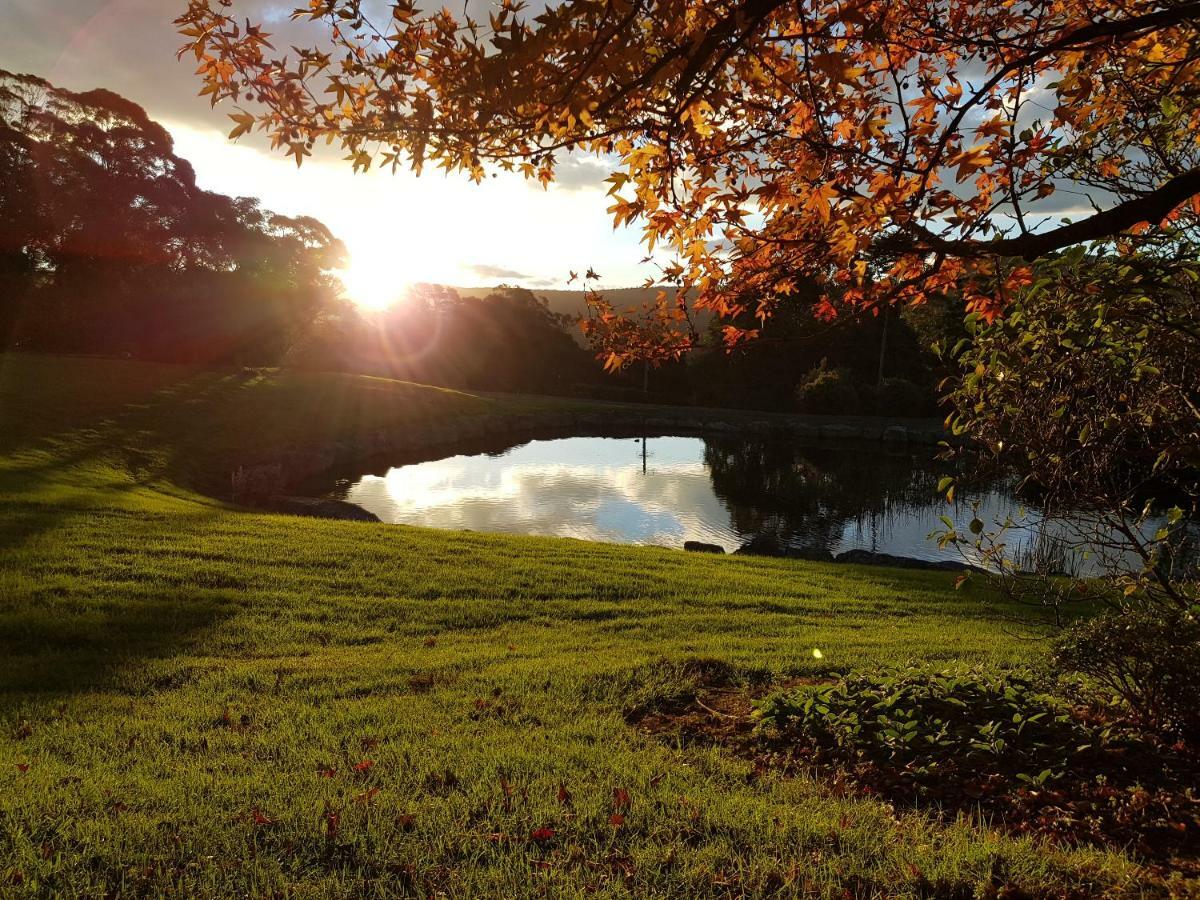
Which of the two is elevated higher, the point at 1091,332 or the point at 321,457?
the point at 1091,332

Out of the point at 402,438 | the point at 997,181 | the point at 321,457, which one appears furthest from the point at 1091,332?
the point at 402,438

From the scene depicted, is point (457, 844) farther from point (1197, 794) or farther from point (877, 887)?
point (1197, 794)

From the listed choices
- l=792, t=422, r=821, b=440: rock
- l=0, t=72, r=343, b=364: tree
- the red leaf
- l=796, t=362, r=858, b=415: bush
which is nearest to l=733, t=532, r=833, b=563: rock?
the red leaf

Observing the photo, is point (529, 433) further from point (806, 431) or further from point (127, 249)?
point (127, 249)

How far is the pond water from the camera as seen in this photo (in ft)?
54.1

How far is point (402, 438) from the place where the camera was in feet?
93.8

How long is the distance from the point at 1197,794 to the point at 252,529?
11.4 metres

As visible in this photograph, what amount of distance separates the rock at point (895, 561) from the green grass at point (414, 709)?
1853mm

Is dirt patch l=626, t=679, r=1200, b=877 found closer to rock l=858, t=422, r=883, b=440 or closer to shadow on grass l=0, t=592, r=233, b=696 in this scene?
shadow on grass l=0, t=592, r=233, b=696

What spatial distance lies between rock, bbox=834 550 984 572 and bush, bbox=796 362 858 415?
32.8m

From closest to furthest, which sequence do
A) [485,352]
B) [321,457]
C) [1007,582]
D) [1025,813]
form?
[1025,813] < [1007,582] < [321,457] < [485,352]

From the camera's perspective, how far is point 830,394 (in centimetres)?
4622

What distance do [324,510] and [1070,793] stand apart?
1432 cm

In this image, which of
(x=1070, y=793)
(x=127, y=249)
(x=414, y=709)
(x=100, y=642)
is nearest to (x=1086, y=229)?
(x=1070, y=793)
